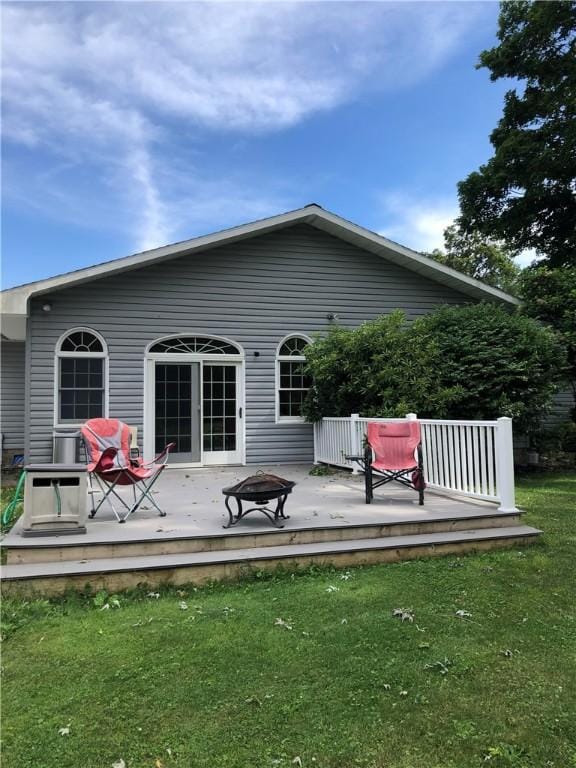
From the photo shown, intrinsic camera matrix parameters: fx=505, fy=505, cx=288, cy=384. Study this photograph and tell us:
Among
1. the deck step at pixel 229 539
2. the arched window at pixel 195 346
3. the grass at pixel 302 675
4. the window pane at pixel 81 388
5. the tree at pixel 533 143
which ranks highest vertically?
the tree at pixel 533 143

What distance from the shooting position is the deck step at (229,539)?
3.74 metres

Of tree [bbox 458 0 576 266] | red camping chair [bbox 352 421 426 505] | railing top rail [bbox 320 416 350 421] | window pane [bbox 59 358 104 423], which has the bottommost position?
red camping chair [bbox 352 421 426 505]

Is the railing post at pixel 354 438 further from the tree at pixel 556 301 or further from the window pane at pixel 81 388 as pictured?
the tree at pixel 556 301

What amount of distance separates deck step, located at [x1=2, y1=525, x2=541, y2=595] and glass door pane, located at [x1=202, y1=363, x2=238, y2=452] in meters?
5.18

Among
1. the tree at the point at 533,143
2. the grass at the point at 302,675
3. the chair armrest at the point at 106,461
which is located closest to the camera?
the grass at the point at 302,675

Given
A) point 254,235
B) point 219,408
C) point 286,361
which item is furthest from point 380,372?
point 254,235

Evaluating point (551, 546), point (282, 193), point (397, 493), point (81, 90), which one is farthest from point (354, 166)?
point (551, 546)

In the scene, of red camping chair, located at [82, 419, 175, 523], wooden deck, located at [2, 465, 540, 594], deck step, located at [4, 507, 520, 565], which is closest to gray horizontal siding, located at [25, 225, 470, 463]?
red camping chair, located at [82, 419, 175, 523]

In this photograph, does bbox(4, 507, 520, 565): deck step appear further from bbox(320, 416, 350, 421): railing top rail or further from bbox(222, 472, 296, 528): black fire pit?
bbox(320, 416, 350, 421): railing top rail

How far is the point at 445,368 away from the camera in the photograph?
798 cm

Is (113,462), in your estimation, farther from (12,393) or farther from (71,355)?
(12,393)

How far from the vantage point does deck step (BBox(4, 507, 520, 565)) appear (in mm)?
3740

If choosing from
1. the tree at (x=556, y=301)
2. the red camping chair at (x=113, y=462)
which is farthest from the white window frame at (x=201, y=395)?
the tree at (x=556, y=301)

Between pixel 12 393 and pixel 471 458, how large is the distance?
11.1 m
